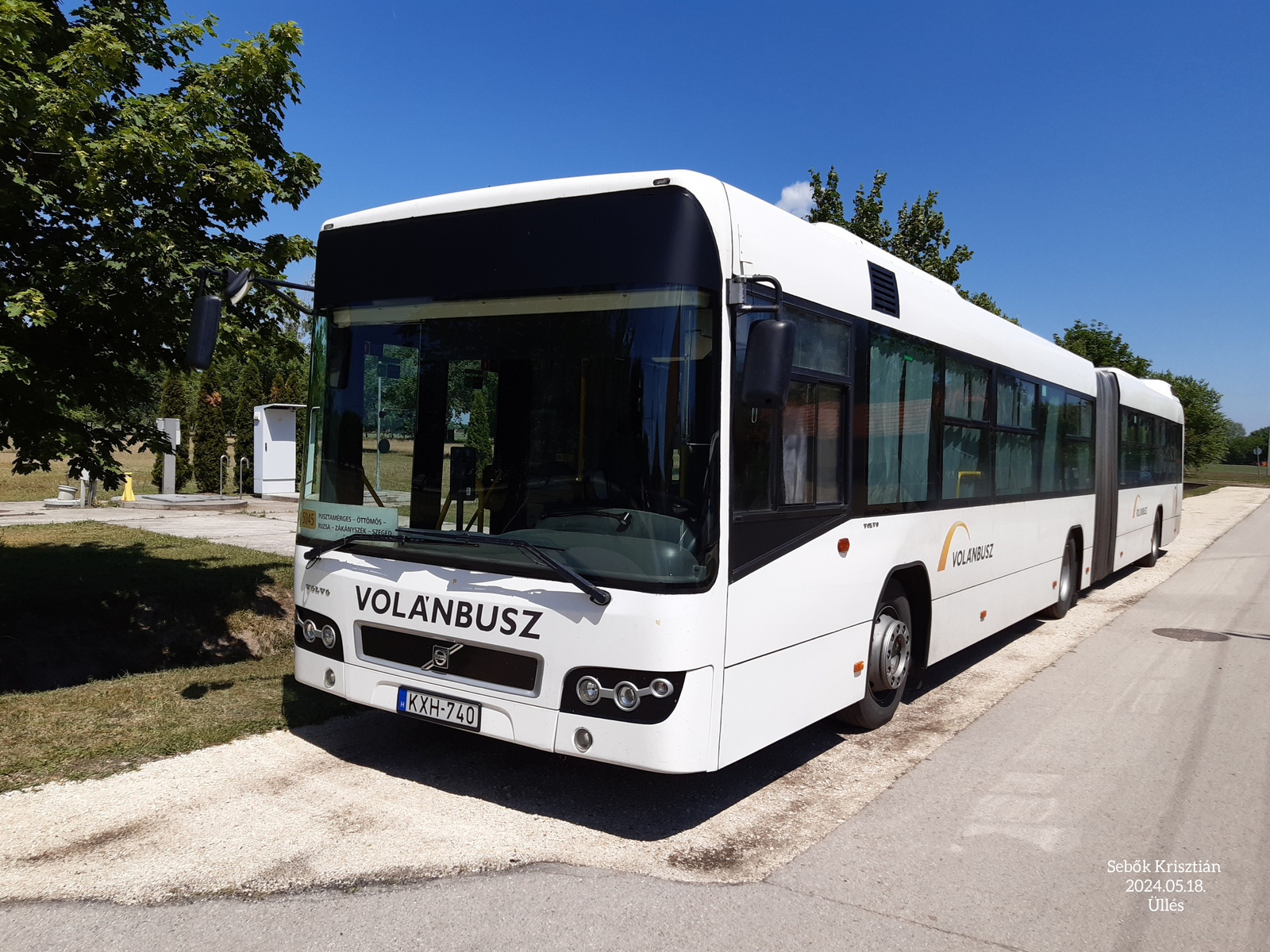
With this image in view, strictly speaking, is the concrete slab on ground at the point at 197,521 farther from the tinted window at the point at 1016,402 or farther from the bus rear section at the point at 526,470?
the tinted window at the point at 1016,402

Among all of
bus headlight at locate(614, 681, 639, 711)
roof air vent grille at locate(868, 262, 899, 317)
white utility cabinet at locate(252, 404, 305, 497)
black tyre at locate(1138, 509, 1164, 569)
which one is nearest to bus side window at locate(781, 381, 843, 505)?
roof air vent grille at locate(868, 262, 899, 317)

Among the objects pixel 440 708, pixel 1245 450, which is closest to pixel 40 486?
pixel 440 708

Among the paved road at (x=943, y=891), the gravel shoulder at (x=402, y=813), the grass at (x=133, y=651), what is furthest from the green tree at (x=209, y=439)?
the paved road at (x=943, y=891)

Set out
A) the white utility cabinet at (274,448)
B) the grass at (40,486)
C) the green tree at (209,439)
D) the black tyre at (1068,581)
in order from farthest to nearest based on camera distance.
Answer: the green tree at (209,439)
the white utility cabinet at (274,448)
the grass at (40,486)
the black tyre at (1068,581)

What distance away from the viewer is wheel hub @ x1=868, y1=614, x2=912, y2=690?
19.3 feet

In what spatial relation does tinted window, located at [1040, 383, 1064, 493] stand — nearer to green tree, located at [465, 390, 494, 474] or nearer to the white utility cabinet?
green tree, located at [465, 390, 494, 474]

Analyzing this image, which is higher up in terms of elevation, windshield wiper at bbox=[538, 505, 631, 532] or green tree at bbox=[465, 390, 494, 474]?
green tree at bbox=[465, 390, 494, 474]

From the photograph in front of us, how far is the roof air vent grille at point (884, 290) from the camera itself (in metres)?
Answer: 5.82

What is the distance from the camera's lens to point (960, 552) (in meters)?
7.12

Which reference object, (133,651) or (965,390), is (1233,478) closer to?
(965,390)

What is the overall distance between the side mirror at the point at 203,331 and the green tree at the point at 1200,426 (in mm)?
53137

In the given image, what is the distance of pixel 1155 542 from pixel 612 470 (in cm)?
1524

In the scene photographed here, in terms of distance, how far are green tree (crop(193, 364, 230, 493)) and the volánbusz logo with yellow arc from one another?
22541 mm

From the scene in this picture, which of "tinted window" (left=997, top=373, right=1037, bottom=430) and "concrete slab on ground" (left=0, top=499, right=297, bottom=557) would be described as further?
"concrete slab on ground" (left=0, top=499, right=297, bottom=557)
